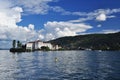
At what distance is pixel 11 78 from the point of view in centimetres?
6838

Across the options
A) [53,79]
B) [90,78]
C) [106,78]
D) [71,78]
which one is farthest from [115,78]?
[53,79]

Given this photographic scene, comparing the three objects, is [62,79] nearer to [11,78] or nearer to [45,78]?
[45,78]

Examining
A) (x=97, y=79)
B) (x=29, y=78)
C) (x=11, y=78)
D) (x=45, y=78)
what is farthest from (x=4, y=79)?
(x=97, y=79)

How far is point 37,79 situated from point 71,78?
9609 millimetres

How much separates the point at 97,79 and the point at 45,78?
14771 mm

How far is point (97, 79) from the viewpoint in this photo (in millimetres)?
65125

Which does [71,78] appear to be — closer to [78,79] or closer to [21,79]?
[78,79]

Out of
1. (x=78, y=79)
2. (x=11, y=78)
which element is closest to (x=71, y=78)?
(x=78, y=79)

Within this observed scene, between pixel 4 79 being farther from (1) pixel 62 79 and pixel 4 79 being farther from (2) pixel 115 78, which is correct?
(2) pixel 115 78

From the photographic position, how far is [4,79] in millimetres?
66625

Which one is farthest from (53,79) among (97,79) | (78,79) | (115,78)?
(115,78)

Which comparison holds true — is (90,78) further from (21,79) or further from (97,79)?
(21,79)

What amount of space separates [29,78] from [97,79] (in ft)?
63.5

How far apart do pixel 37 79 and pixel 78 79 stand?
11.5 metres
